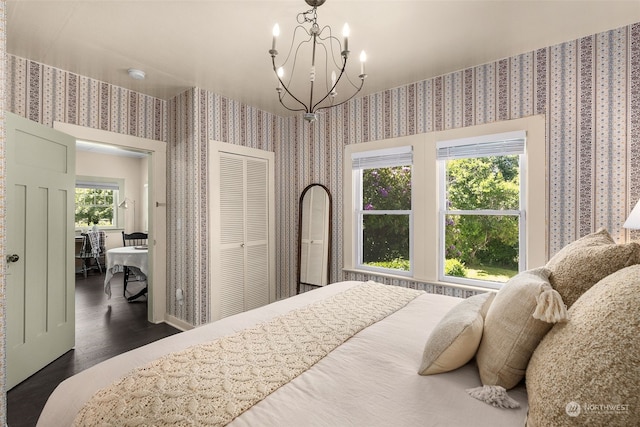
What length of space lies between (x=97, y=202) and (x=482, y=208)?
7637 millimetres

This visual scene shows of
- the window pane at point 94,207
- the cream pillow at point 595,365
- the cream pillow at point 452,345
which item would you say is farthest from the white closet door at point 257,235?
the window pane at point 94,207

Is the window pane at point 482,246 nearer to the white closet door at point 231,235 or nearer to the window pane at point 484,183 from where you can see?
the window pane at point 484,183

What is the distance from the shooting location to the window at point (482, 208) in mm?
2713

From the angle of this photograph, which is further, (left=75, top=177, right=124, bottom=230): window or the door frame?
(left=75, top=177, right=124, bottom=230): window

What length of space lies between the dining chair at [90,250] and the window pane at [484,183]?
21.5 ft

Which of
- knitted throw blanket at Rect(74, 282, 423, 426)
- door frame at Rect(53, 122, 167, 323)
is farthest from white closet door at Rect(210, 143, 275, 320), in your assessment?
knitted throw blanket at Rect(74, 282, 423, 426)

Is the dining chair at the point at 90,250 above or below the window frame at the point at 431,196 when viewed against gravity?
below

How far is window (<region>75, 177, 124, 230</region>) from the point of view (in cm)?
671

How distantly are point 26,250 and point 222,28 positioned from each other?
7.60 feet

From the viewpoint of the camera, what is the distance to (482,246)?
2912 mm

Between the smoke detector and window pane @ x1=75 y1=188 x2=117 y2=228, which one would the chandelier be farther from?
window pane @ x1=75 y1=188 x2=117 y2=228

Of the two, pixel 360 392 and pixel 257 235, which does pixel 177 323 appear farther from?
pixel 360 392

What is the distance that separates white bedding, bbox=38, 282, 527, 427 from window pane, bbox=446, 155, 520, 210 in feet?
6.14

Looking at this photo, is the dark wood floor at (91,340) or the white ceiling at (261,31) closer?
the white ceiling at (261,31)
